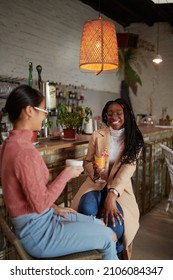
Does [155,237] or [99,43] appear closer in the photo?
[99,43]

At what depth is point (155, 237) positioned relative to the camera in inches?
131

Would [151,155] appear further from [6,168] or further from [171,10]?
[171,10]

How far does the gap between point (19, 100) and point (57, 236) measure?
2.08ft

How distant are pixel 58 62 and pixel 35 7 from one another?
1.09 metres

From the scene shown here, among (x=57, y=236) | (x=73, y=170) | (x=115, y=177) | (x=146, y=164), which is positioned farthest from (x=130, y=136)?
(x=146, y=164)

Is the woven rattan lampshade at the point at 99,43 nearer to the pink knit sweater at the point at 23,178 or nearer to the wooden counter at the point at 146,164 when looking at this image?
the wooden counter at the point at 146,164

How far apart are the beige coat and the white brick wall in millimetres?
3032

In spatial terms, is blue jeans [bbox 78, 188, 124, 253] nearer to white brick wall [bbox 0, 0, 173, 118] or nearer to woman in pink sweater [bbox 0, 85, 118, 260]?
woman in pink sweater [bbox 0, 85, 118, 260]

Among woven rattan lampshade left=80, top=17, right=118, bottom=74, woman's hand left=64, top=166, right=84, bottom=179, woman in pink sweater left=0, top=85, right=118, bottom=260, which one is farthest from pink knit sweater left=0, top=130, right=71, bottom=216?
woven rattan lampshade left=80, top=17, right=118, bottom=74

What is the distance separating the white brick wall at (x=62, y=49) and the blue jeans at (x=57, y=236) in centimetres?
384

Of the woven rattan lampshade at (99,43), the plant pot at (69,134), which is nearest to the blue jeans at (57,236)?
the plant pot at (69,134)

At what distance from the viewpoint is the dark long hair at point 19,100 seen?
1442 mm

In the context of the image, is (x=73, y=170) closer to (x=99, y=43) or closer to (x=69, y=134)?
(x=69, y=134)
